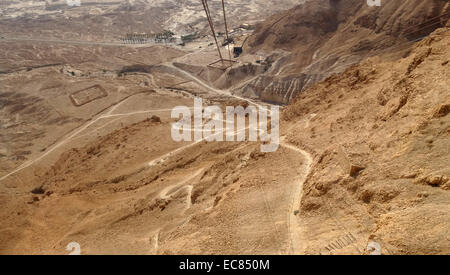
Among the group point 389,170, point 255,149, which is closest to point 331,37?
point 255,149

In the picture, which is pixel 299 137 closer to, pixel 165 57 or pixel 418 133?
pixel 418 133

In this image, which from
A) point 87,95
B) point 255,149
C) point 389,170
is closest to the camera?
point 389,170

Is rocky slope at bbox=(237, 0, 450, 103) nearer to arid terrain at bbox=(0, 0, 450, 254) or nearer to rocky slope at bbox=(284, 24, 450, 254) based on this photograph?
arid terrain at bbox=(0, 0, 450, 254)

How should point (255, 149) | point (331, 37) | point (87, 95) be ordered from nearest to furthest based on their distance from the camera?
1. point (255, 149)
2. point (87, 95)
3. point (331, 37)

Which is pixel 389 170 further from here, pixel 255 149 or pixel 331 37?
pixel 331 37

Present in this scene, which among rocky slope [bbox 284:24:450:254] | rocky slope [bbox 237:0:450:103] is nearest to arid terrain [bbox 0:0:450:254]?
rocky slope [bbox 284:24:450:254]

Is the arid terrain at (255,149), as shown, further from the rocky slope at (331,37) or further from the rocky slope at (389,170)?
the rocky slope at (331,37)

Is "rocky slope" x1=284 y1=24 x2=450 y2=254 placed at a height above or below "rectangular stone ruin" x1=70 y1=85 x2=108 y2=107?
above

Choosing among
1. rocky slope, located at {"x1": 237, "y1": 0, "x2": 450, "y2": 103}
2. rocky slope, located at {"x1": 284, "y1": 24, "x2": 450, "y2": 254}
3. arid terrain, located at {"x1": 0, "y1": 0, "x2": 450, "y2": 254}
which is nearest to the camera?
rocky slope, located at {"x1": 284, "y1": 24, "x2": 450, "y2": 254}
